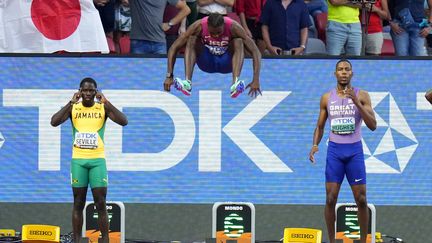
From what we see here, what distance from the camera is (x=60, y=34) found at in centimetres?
2116

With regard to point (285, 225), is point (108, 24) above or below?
above

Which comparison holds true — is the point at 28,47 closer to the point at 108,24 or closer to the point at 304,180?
the point at 108,24

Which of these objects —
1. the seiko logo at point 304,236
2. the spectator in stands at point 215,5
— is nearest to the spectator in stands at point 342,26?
the spectator in stands at point 215,5

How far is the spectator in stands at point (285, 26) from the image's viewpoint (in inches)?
837

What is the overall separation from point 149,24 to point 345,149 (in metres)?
4.02

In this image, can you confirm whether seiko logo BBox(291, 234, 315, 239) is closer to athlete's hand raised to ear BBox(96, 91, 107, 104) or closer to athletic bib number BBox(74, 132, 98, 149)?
athletic bib number BBox(74, 132, 98, 149)

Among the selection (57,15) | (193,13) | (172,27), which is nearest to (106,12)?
(57,15)

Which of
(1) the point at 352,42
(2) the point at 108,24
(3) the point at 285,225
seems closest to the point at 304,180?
(3) the point at 285,225

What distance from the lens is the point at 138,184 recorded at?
69.7ft

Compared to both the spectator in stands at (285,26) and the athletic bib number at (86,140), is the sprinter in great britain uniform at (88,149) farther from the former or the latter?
the spectator in stands at (285,26)

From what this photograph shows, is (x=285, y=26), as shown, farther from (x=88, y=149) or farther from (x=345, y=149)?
(x=88, y=149)

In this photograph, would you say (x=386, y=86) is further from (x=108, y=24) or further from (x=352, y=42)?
(x=108, y=24)

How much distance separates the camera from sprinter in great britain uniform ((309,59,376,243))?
18.4m

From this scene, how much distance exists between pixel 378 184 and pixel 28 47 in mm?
5386
